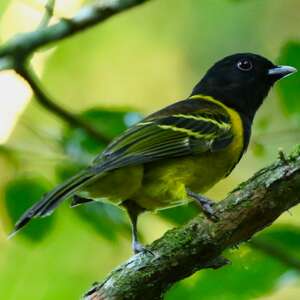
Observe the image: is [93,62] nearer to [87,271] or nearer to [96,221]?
[87,271]

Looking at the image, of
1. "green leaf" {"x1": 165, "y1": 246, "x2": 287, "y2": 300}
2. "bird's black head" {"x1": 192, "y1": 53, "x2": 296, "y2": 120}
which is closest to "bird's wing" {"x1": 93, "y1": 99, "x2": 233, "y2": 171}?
"bird's black head" {"x1": 192, "y1": 53, "x2": 296, "y2": 120}

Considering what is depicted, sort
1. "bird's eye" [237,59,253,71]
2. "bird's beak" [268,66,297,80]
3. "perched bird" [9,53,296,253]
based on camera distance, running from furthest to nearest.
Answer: "bird's eye" [237,59,253,71]
"bird's beak" [268,66,297,80]
"perched bird" [9,53,296,253]

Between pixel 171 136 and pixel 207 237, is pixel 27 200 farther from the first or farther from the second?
pixel 207 237

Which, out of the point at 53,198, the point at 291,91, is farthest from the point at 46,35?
the point at 291,91

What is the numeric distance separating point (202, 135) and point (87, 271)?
1.71 m

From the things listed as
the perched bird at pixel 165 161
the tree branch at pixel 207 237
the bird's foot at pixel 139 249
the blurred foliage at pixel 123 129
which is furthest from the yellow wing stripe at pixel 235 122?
the tree branch at pixel 207 237

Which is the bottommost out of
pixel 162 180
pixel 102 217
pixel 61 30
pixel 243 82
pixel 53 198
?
pixel 243 82

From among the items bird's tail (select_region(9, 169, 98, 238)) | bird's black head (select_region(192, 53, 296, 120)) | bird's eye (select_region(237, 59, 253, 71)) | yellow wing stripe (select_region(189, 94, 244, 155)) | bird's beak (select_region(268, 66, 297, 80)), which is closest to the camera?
bird's tail (select_region(9, 169, 98, 238))

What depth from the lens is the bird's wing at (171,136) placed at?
14.3 feet

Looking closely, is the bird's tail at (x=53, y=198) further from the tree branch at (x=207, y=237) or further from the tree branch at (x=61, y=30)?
the tree branch at (x=61, y=30)

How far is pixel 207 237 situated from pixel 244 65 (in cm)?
218

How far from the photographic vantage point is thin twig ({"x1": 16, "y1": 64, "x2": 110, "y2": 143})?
3525 millimetres

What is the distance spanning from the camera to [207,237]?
11.6 feet

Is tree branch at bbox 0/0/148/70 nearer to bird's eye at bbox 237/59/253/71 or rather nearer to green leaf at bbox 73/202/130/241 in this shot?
green leaf at bbox 73/202/130/241
